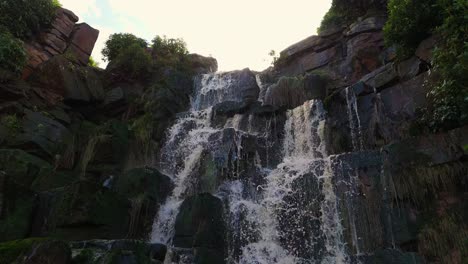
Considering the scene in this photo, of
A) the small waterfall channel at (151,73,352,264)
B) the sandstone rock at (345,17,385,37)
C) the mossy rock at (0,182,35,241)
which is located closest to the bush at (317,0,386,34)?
the sandstone rock at (345,17,385,37)

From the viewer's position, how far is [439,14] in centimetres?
1298

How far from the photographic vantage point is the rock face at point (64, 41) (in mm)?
19953

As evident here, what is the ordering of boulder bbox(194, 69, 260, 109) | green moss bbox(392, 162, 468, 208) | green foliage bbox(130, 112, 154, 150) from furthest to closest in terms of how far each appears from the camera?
boulder bbox(194, 69, 260, 109), green foliage bbox(130, 112, 154, 150), green moss bbox(392, 162, 468, 208)

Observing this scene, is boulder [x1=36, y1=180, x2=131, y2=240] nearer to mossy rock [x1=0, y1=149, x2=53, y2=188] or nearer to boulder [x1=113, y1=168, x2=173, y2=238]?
boulder [x1=113, y1=168, x2=173, y2=238]

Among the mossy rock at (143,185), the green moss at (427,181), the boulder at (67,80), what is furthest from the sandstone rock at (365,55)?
the boulder at (67,80)

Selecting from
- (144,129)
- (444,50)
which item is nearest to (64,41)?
(144,129)

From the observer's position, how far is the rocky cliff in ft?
→ 33.2

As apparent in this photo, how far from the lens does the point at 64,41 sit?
22.0 meters

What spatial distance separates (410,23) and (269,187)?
7544 millimetres

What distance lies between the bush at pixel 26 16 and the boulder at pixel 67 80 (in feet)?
8.13

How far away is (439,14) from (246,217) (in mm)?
8993

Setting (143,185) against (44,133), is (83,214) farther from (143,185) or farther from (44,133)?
(44,133)

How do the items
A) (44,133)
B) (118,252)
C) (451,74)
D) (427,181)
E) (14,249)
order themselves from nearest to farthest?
(14,249)
(118,252)
(427,181)
(451,74)
(44,133)

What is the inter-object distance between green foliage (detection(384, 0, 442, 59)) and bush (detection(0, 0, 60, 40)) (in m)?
16.7
